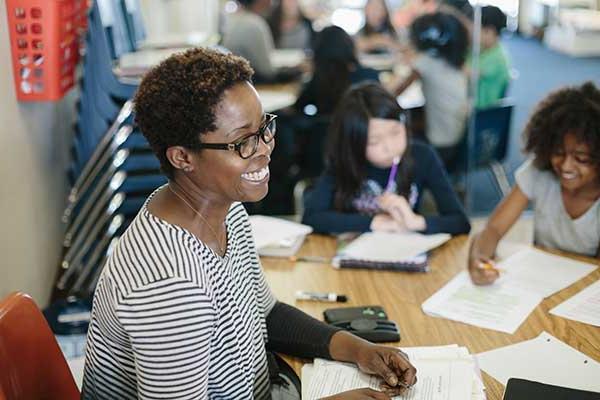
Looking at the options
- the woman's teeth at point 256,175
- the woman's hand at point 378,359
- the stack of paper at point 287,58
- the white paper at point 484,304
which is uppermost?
the woman's teeth at point 256,175

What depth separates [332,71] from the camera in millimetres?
3721

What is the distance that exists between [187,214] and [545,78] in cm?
631

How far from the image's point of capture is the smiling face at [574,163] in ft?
6.09

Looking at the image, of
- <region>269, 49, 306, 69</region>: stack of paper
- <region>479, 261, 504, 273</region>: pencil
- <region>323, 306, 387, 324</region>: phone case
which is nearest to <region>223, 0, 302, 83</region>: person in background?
<region>269, 49, 306, 69</region>: stack of paper

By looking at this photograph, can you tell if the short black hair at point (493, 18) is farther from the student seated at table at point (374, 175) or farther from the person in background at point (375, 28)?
the student seated at table at point (374, 175)

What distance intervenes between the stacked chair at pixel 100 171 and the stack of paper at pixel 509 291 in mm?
1188

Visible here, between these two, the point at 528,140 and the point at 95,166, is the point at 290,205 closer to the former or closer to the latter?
the point at 95,166

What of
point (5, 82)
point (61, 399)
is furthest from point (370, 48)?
point (61, 399)

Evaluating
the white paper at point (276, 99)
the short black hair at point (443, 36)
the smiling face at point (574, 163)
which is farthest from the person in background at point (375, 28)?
the smiling face at point (574, 163)

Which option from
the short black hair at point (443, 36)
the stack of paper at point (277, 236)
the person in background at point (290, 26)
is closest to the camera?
the stack of paper at point (277, 236)

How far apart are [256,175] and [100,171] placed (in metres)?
1.47

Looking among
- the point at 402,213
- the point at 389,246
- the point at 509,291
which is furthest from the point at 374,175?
the point at 509,291

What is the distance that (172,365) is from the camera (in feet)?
3.63

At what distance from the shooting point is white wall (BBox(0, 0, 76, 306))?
6.77 ft
